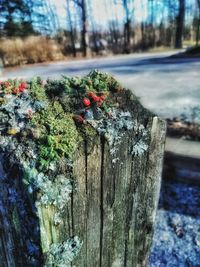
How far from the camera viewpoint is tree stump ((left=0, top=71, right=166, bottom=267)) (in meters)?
0.89

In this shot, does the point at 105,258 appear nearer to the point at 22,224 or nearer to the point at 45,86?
the point at 22,224

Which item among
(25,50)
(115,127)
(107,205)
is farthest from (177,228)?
(25,50)

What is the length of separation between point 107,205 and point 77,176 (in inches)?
8.3


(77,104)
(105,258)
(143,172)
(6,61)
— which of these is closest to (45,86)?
(77,104)

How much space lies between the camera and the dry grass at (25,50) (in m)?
Result: 12.0

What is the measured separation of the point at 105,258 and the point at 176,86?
5543 millimetres

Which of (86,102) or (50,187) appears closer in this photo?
(50,187)

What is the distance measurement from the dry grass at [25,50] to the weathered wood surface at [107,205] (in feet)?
37.0

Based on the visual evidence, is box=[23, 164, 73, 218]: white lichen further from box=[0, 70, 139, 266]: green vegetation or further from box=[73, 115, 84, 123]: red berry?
box=[73, 115, 84, 123]: red berry

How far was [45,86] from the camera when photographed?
115 centimetres

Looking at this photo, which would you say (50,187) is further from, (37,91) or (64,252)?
(37,91)

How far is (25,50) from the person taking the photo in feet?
40.8

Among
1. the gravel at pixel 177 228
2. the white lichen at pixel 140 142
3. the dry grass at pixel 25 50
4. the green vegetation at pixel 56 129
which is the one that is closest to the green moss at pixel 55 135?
the green vegetation at pixel 56 129

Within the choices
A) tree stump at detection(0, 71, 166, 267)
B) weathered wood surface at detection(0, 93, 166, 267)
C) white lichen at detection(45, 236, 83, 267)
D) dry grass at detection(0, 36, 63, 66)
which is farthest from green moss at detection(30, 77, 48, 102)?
dry grass at detection(0, 36, 63, 66)
